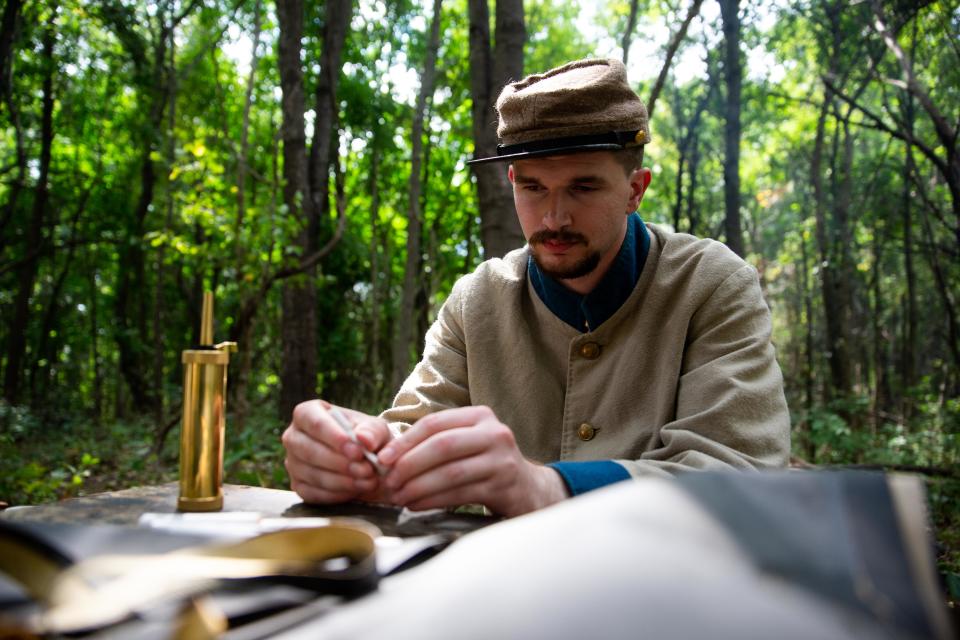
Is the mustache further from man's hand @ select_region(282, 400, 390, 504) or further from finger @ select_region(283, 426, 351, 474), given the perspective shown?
finger @ select_region(283, 426, 351, 474)

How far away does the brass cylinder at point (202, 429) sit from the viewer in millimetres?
1483

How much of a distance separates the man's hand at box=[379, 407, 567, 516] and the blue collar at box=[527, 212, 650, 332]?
968 millimetres

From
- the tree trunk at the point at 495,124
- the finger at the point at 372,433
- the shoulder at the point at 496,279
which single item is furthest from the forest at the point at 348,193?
the finger at the point at 372,433

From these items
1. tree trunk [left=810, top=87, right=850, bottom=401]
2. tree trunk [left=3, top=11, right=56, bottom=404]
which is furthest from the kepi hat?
tree trunk [left=3, top=11, right=56, bottom=404]

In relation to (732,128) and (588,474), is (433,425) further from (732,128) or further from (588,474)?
(732,128)

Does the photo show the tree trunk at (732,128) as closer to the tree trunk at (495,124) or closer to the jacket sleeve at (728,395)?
the tree trunk at (495,124)

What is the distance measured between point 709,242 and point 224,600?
1.92 metres

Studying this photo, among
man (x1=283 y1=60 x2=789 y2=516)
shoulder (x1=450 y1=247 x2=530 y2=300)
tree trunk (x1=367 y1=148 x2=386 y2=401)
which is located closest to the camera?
man (x1=283 y1=60 x2=789 y2=516)

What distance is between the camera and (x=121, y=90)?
14.3 metres

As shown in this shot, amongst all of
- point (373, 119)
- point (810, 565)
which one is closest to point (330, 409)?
point (810, 565)

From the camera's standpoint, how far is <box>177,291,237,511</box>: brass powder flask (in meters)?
1.48

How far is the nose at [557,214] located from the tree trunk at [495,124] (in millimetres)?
2394

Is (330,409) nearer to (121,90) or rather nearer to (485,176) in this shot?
(485,176)

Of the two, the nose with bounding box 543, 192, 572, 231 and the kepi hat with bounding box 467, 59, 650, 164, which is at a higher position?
the kepi hat with bounding box 467, 59, 650, 164
